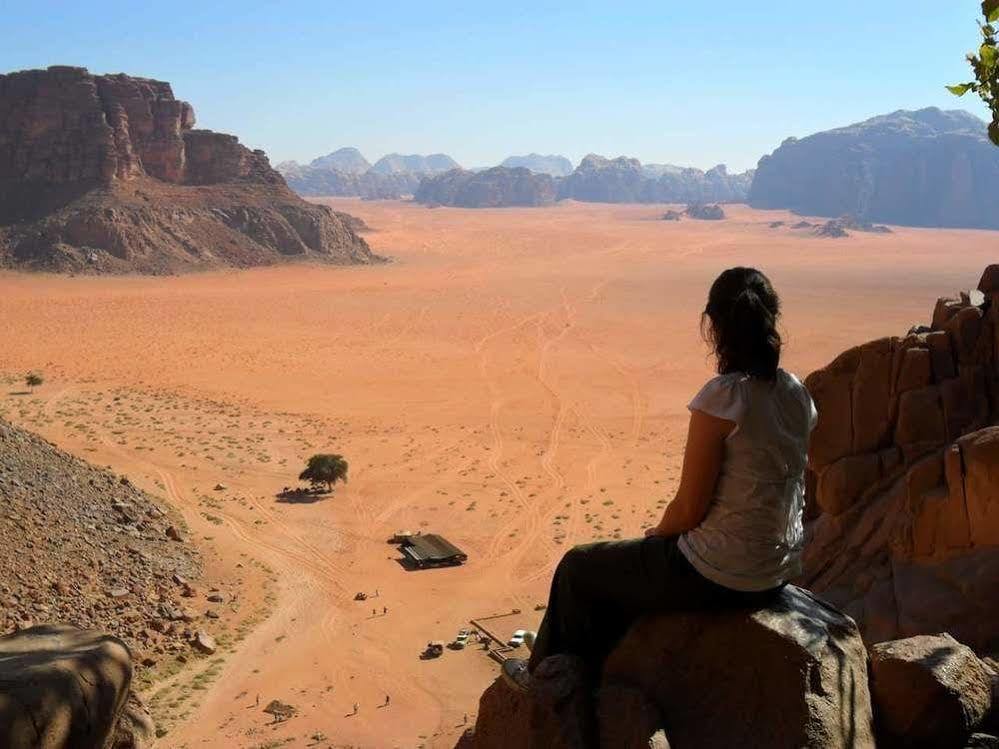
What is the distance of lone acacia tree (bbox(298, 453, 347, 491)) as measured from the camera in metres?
21.1

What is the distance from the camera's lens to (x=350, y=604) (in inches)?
589

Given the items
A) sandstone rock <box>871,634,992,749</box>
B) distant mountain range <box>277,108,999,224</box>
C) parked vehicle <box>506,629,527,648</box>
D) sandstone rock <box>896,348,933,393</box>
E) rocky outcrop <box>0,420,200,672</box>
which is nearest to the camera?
sandstone rock <box>871,634,992,749</box>

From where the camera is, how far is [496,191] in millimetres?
157625

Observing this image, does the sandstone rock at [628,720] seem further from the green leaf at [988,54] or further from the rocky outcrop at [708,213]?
the rocky outcrop at [708,213]

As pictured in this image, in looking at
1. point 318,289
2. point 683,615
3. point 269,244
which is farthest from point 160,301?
point 683,615

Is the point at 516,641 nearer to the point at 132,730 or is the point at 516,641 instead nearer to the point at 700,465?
the point at 132,730

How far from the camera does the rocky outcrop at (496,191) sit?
156 m

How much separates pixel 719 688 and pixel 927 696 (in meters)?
1.07

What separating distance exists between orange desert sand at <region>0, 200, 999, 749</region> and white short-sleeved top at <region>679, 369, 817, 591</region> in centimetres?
719

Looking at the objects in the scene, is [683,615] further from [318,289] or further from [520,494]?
[318,289]

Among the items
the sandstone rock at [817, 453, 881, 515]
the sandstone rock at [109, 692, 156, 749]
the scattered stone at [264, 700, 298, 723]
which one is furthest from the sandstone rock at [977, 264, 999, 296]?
the sandstone rock at [109, 692, 156, 749]

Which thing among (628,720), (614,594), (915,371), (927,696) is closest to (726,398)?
(614,594)

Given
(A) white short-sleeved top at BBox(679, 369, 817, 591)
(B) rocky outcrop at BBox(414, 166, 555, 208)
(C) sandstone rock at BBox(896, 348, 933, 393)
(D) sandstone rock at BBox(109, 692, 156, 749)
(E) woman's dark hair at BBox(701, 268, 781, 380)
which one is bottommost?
(D) sandstone rock at BBox(109, 692, 156, 749)

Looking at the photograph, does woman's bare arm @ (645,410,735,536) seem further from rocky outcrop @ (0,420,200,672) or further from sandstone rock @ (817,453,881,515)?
rocky outcrop @ (0,420,200,672)
